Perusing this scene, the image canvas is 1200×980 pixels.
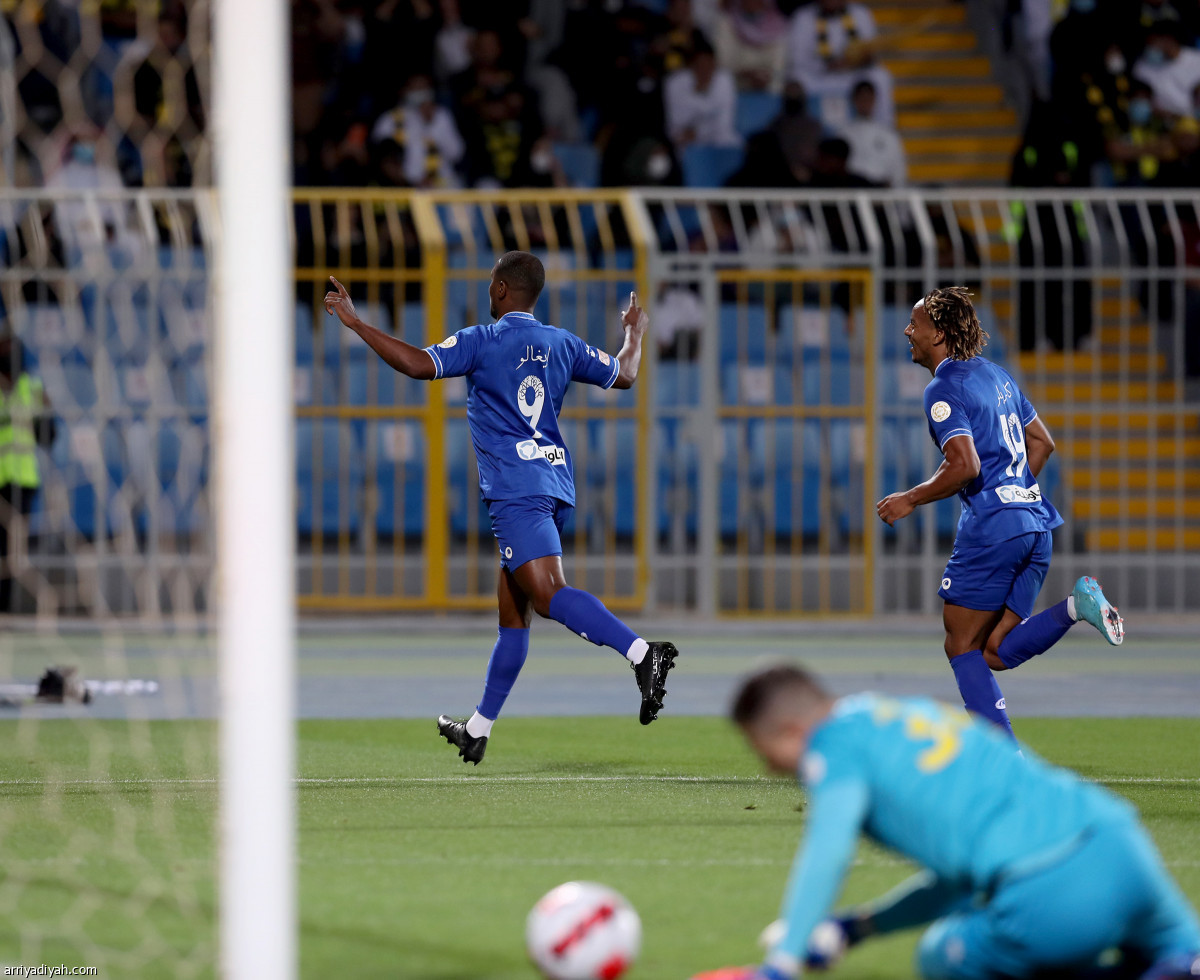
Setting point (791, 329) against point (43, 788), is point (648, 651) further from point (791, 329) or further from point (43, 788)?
point (791, 329)

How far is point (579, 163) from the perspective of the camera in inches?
698

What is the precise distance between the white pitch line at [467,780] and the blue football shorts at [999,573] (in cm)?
82

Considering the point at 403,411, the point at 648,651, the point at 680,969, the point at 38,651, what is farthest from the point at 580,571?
the point at 680,969

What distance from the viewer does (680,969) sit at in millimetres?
4293

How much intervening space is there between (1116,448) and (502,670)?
362 inches

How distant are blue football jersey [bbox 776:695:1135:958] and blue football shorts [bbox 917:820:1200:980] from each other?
0.04m

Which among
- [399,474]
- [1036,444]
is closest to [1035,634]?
[1036,444]

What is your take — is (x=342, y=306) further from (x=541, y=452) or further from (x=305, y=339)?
(x=305, y=339)

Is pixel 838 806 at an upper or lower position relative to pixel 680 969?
upper

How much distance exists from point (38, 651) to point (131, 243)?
137 inches

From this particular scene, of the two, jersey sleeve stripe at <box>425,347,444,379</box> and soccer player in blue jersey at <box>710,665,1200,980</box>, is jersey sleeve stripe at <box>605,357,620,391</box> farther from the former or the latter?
soccer player in blue jersey at <box>710,665,1200,980</box>

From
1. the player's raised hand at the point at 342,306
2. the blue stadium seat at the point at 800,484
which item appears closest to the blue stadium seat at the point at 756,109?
the blue stadium seat at the point at 800,484

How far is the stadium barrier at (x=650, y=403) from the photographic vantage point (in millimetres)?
15008

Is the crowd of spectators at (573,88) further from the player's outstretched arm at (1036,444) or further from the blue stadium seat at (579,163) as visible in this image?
the player's outstretched arm at (1036,444)
